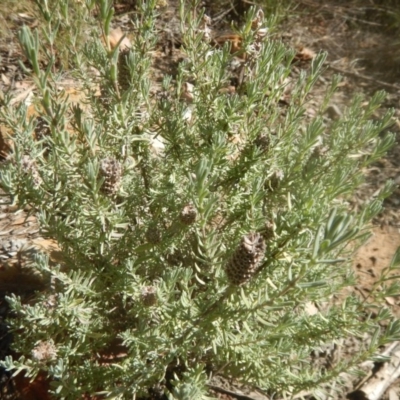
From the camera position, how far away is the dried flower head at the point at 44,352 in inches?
57.6

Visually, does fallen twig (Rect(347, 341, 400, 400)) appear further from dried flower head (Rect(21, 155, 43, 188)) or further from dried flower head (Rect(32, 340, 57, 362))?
dried flower head (Rect(21, 155, 43, 188))

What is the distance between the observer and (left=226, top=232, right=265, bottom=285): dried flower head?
3.98 feet

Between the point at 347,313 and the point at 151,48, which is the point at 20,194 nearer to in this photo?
the point at 151,48

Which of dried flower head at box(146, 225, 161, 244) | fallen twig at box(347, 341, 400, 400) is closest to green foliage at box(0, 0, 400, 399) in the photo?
dried flower head at box(146, 225, 161, 244)

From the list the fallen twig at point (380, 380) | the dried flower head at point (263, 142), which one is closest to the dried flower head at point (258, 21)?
the dried flower head at point (263, 142)

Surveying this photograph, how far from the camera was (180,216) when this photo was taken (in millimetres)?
1465

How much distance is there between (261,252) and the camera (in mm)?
1230

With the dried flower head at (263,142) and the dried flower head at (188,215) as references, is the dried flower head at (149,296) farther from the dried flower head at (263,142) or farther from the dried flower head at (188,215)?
the dried flower head at (263,142)

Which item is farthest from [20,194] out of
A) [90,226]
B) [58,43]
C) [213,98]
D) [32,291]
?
[58,43]

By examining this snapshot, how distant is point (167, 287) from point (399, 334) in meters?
0.60

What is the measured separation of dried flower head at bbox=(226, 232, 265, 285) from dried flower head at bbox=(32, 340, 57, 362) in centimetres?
60

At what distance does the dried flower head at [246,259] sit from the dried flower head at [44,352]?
603mm

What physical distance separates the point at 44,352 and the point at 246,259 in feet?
2.22

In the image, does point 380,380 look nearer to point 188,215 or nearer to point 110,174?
point 188,215
